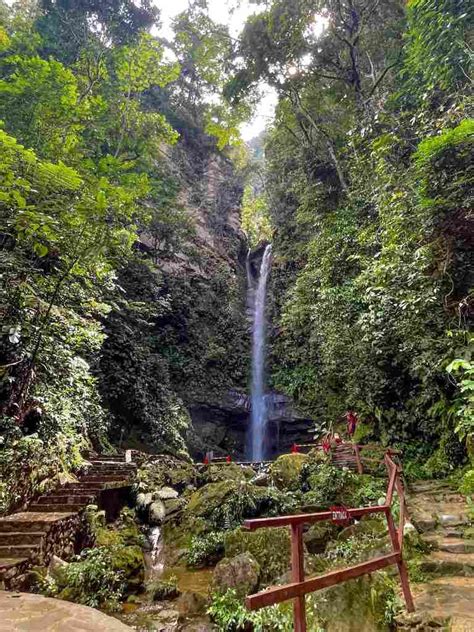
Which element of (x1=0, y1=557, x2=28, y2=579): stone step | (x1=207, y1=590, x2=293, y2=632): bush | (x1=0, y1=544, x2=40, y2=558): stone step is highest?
(x1=0, y1=544, x2=40, y2=558): stone step

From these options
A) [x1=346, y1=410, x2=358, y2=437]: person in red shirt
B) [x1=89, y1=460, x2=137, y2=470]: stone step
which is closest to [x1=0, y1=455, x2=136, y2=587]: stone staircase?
[x1=89, y1=460, x2=137, y2=470]: stone step

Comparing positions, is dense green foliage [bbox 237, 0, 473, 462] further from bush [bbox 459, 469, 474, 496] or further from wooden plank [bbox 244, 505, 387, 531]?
wooden plank [bbox 244, 505, 387, 531]

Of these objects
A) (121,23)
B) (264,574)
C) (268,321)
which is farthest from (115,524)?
(121,23)

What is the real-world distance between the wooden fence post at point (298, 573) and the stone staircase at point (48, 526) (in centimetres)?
332

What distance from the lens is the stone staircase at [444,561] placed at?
288 centimetres

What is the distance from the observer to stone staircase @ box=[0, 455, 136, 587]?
14.3ft

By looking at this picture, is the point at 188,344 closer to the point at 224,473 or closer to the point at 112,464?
the point at 224,473

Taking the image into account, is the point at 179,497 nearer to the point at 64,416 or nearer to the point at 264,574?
the point at 64,416

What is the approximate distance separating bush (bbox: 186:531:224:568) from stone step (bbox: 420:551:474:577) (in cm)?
365

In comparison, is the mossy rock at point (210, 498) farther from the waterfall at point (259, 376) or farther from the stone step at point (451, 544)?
the waterfall at point (259, 376)

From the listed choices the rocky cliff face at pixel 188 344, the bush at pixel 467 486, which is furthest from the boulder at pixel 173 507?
the bush at pixel 467 486

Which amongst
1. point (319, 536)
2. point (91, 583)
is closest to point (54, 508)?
point (91, 583)

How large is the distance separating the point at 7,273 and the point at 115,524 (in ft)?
16.9

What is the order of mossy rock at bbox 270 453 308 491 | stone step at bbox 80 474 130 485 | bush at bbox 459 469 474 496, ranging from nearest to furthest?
bush at bbox 459 469 474 496
stone step at bbox 80 474 130 485
mossy rock at bbox 270 453 308 491
